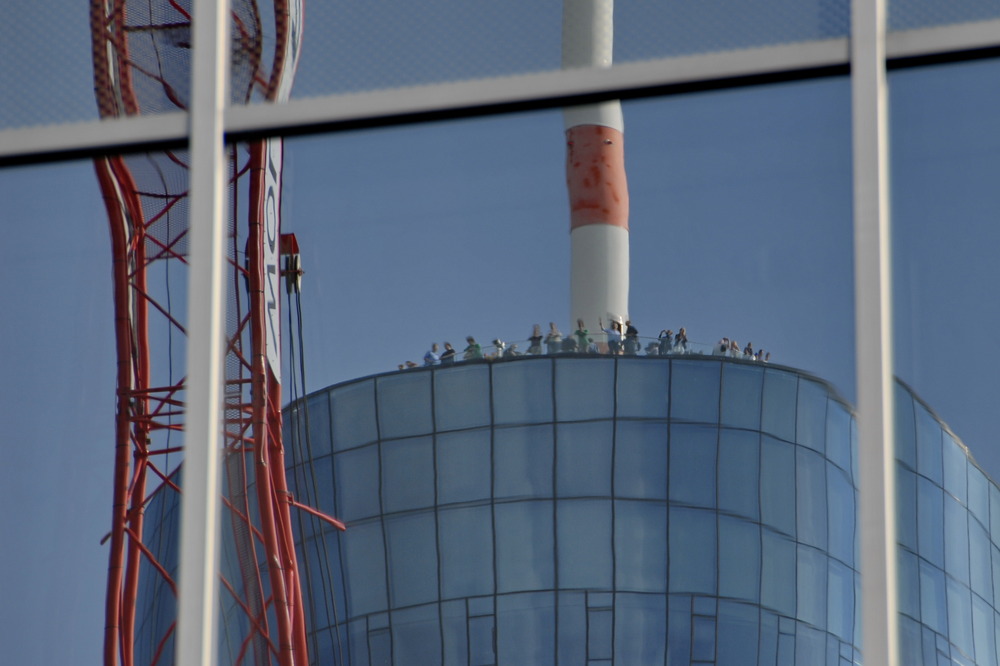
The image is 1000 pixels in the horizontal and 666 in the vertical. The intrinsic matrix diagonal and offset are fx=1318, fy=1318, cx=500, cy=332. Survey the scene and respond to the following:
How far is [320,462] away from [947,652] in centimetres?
238

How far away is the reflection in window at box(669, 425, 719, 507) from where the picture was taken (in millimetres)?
5047

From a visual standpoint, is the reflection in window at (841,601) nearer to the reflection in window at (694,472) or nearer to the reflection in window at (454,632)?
the reflection in window at (694,472)

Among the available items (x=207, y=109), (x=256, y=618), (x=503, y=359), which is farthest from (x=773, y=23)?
(x=256, y=618)

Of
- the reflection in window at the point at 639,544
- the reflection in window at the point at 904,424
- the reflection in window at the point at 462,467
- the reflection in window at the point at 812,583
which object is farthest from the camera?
the reflection in window at the point at 639,544

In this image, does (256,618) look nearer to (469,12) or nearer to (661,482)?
(661,482)

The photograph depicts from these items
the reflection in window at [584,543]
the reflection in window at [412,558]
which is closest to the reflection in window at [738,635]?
A: the reflection in window at [584,543]

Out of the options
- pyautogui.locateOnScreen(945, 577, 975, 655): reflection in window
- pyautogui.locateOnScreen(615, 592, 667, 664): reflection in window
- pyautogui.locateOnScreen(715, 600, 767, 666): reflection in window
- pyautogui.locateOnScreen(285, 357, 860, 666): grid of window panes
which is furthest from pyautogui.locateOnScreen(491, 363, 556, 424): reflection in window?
pyautogui.locateOnScreen(945, 577, 975, 655): reflection in window

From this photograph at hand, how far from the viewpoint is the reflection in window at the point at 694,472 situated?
505 cm

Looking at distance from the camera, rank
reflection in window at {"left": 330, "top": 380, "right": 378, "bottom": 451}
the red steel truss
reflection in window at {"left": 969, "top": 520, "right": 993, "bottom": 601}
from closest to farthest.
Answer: reflection in window at {"left": 969, "top": 520, "right": 993, "bottom": 601} < the red steel truss < reflection in window at {"left": 330, "top": 380, "right": 378, "bottom": 451}

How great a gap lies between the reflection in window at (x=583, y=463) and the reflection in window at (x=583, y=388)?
2.9 inches

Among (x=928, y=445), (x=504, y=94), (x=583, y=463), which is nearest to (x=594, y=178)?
(x=504, y=94)

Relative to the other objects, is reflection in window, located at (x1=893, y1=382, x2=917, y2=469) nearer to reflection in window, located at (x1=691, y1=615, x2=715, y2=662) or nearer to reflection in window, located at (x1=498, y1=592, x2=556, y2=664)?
reflection in window, located at (x1=691, y1=615, x2=715, y2=662)

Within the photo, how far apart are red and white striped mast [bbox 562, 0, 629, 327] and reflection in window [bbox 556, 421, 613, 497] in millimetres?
588

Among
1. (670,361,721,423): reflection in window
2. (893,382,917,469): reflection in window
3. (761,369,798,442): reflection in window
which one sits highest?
(670,361,721,423): reflection in window
